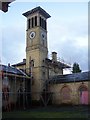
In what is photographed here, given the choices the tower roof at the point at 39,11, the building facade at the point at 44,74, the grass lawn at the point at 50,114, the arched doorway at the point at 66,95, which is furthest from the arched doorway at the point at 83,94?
the tower roof at the point at 39,11

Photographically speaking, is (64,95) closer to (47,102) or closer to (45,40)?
(47,102)

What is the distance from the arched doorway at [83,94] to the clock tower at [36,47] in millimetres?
5273

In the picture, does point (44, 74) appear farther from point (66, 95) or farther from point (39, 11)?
point (39, 11)

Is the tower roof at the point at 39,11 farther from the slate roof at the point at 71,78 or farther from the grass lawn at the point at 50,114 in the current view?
the grass lawn at the point at 50,114

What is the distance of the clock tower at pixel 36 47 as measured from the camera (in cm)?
3080

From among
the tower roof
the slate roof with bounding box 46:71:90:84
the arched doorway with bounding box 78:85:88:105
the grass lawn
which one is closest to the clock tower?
the tower roof

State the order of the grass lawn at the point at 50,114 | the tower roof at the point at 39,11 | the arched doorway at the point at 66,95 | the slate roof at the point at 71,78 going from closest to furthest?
the grass lawn at the point at 50,114, the slate roof at the point at 71,78, the arched doorway at the point at 66,95, the tower roof at the point at 39,11

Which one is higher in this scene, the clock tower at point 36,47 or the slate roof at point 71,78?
the clock tower at point 36,47

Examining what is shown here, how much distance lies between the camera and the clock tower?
1212 inches

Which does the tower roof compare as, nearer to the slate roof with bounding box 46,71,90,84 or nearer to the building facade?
the building facade

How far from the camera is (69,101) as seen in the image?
96.2ft

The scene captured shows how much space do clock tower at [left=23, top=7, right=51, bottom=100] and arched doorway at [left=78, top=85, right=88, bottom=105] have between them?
208 inches

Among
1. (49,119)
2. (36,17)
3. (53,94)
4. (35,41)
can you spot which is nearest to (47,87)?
(53,94)

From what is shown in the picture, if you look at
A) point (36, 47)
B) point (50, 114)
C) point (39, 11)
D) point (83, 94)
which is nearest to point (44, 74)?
point (36, 47)
